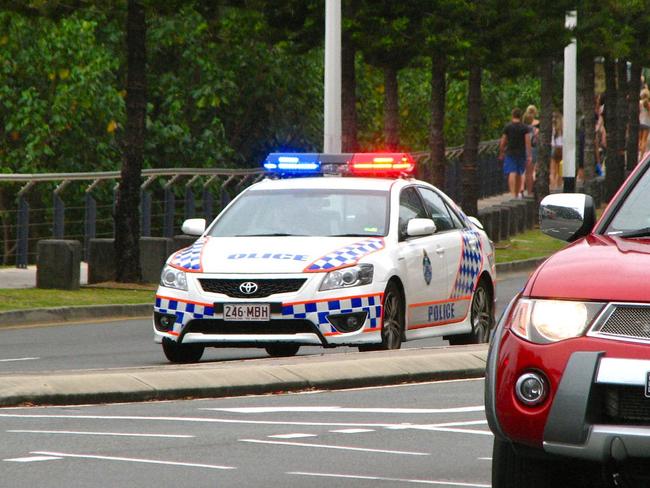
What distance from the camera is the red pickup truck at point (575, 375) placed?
705 cm

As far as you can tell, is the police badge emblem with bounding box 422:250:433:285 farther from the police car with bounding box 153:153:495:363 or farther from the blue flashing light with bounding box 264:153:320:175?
the blue flashing light with bounding box 264:153:320:175

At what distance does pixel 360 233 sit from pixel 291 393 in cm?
310

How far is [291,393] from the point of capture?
13477mm

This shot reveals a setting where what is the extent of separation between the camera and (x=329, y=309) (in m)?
15.3

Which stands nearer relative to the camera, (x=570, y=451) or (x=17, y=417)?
(x=570, y=451)

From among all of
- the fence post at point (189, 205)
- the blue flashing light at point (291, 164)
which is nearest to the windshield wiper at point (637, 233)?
the blue flashing light at point (291, 164)

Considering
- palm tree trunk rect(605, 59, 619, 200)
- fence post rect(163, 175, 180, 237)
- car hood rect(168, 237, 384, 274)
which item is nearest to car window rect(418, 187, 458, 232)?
car hood rect(168, 237, 384, 274)

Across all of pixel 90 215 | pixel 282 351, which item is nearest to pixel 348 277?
pixel 282 351

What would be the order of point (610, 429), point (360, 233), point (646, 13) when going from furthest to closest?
point (646, 13), point (360, 233), point (610, 429)

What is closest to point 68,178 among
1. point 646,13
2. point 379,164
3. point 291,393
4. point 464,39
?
point 464,39

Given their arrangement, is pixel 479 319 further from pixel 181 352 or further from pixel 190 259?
pixel 190 259

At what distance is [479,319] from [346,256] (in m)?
2.78

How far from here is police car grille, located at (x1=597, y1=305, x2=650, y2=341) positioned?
7.08m

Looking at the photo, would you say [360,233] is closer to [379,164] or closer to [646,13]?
[379,164]
